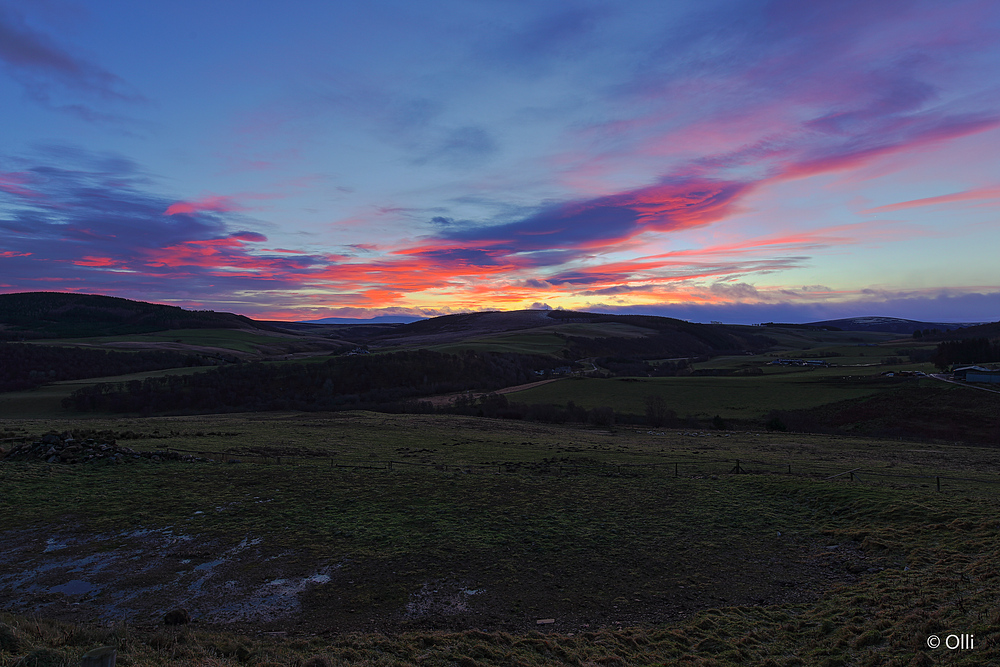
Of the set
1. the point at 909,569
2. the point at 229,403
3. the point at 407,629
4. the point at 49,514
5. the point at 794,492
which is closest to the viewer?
the point at 407,629

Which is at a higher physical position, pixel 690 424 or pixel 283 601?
pixel 283 601

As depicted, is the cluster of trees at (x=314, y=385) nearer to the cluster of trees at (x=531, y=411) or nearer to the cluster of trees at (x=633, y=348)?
the cluster of trees at (x=531, y=411)

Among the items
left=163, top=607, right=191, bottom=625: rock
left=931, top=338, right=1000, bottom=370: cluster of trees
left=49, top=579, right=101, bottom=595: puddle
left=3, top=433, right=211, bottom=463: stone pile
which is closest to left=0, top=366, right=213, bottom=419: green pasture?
left=3, top=433, right=211, bottom=463: stone pile

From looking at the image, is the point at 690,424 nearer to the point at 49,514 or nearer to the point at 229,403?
the point at 49,514

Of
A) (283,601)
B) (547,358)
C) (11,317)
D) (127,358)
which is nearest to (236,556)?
(283,601)

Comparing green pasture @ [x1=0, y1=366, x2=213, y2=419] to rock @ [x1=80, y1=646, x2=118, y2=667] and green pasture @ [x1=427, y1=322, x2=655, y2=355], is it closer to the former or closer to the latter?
green pasture @ [x1=427, y1=322, x2=655, y2=355]

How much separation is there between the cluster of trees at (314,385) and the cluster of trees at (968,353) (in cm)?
8521

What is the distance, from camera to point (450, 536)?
18.1 meters

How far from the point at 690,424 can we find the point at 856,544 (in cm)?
5018

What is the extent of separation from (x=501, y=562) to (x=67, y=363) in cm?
13540

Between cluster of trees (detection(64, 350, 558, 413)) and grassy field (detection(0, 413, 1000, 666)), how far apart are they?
188 ft

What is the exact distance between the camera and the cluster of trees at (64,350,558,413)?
3270 inches

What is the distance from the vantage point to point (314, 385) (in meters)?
98.4

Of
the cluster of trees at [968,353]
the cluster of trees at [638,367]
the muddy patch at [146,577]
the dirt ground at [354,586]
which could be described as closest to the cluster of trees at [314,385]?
the cluster of trees at [638,367]
